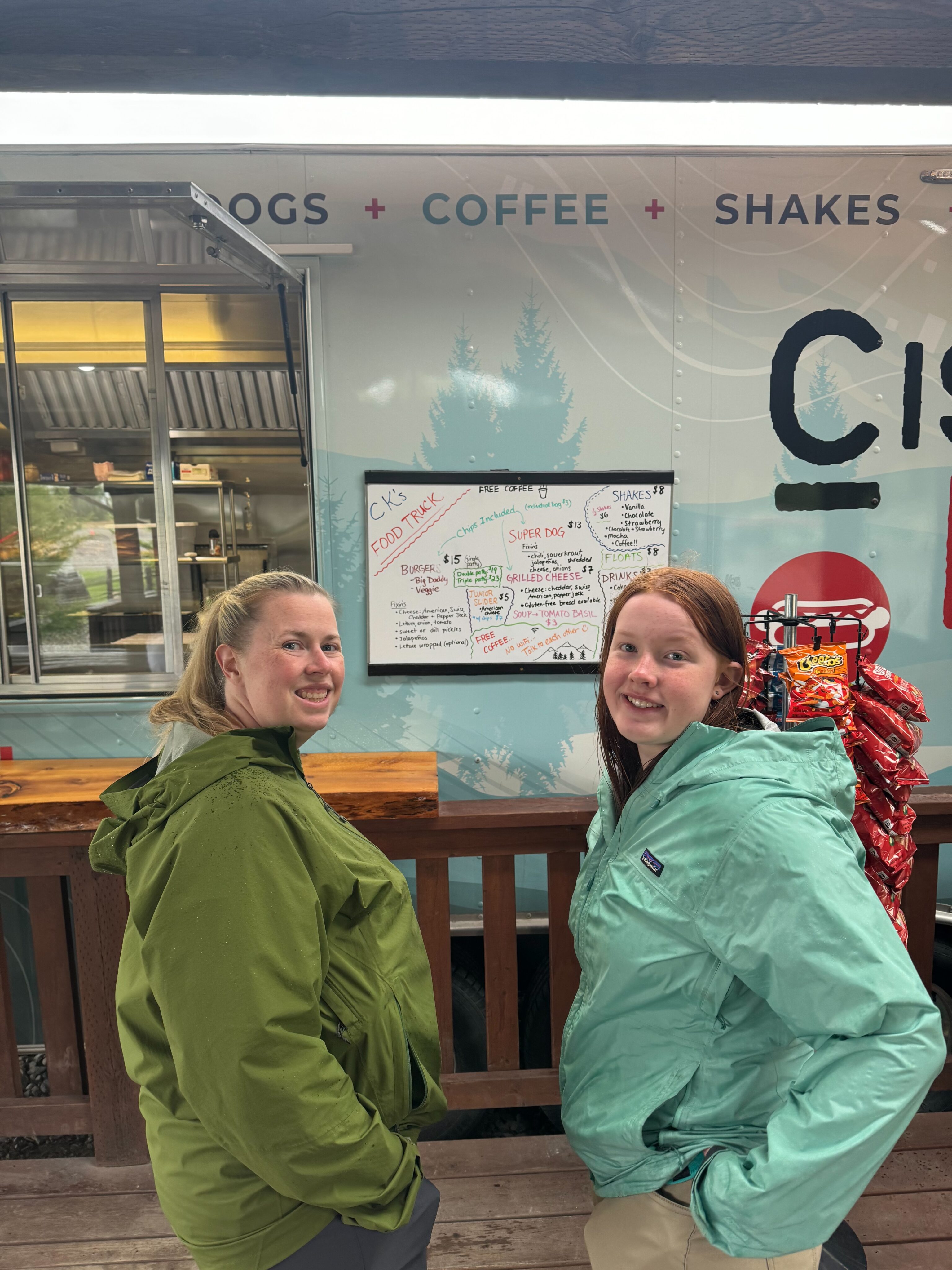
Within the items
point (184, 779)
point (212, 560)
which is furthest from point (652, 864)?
point (212, 560)

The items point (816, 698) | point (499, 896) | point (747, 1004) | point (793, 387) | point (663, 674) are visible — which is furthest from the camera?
point (793, 387)

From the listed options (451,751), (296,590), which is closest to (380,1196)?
(296,590)

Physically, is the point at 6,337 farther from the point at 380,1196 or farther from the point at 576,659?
the point at 380,1196

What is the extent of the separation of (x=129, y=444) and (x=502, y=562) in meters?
1.67

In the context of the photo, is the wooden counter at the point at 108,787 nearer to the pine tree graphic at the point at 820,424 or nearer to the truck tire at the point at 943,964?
the pine tree graphic at the point at 820,424

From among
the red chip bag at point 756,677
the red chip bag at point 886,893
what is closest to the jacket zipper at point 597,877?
the red chip bag at point 756,677

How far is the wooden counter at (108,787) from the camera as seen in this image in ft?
6.43

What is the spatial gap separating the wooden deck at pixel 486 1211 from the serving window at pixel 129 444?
1.64m

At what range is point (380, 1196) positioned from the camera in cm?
107

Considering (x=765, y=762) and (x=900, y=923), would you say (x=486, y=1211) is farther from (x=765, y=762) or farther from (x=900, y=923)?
(x=765, y=762)

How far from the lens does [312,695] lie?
3.95 feet

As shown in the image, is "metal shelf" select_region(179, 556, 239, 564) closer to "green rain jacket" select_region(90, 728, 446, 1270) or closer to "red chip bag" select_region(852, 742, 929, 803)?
"green rain jacket" select_region(90, 728, 446, 1270)

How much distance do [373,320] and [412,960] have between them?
231 cm

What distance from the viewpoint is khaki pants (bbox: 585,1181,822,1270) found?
1044 mm
